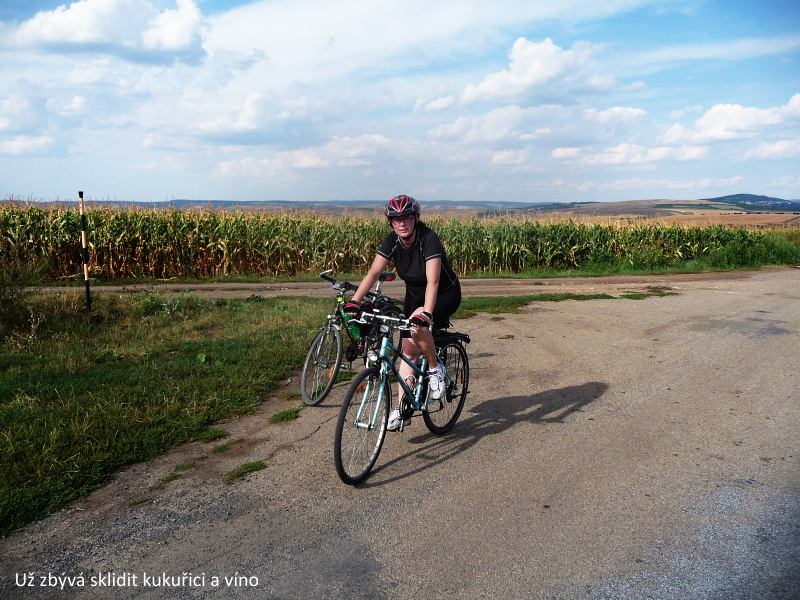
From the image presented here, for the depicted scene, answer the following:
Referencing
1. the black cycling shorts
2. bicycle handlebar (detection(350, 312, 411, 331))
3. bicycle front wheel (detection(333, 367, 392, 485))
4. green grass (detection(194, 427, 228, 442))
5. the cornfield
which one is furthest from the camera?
the cornfield

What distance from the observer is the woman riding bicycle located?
5145mm

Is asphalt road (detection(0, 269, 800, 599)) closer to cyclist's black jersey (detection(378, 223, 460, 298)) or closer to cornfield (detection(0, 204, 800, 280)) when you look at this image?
cyclist's black jersey (detection(378, 223, 460, 298))

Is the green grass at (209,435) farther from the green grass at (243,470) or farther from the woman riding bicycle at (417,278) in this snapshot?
the woman riding bicycle at (417,278)

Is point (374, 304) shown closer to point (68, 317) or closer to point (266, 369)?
point (266, 369)

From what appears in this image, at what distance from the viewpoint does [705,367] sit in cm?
850

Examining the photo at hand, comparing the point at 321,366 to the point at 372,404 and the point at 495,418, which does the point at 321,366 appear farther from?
the point at 372,404

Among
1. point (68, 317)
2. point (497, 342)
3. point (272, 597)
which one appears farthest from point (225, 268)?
point (272, 597)

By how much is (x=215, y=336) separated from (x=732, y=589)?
27.1ft

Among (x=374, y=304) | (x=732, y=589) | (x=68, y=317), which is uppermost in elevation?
(x=374, y=304)

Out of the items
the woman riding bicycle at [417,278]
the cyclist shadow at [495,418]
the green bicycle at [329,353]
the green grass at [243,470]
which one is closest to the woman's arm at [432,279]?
the woman riding bicycle at [417,278]

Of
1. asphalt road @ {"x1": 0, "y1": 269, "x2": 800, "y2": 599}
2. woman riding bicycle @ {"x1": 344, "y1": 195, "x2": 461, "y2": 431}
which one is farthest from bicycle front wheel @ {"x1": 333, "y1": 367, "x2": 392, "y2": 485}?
woman riding bicycle @ {"x1": 344, "y1": 195, "x2": 461, "y2": 431}

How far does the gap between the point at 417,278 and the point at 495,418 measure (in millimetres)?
1984

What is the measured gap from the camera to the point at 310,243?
22.9 meters

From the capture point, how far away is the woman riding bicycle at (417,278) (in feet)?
16.9
